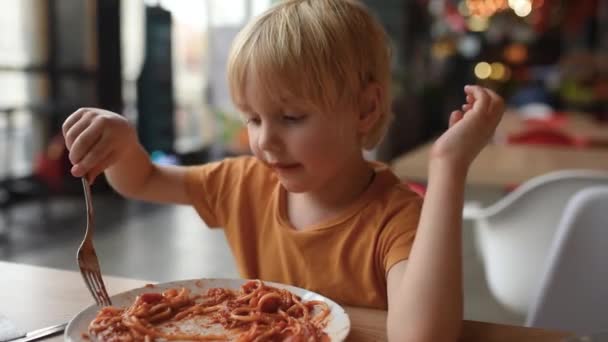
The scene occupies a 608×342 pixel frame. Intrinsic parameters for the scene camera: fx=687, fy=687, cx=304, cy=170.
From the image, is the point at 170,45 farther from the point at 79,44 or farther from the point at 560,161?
the point at 560,161

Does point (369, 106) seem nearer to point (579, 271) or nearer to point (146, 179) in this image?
point (146, 179)

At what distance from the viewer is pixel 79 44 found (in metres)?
5.26

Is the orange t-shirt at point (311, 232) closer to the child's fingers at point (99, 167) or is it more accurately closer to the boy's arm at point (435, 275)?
the boy's arm at point (435, 275)

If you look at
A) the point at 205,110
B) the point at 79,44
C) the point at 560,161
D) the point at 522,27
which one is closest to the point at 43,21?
the point at 79,44

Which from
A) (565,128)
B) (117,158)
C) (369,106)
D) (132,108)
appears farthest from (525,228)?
(132,108)

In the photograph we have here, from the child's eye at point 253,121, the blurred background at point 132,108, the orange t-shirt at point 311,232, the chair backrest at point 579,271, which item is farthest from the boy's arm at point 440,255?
the blurred background at point 132,108

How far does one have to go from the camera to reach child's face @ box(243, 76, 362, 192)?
90 centimetres

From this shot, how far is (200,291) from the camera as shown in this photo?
0.85 metres

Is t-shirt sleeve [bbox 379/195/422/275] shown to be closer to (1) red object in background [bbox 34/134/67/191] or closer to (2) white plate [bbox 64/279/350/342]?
(2) white plate [bbox 64/279/350/342]

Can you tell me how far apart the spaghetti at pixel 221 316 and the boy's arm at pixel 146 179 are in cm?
33

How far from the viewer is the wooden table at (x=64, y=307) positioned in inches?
29.8

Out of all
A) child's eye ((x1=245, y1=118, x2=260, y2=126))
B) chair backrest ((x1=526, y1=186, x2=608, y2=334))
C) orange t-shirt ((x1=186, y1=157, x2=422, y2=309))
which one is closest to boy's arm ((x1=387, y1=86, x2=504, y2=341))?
orange t-shirt ((x1=186, y1=157, x2=422, y2=309))

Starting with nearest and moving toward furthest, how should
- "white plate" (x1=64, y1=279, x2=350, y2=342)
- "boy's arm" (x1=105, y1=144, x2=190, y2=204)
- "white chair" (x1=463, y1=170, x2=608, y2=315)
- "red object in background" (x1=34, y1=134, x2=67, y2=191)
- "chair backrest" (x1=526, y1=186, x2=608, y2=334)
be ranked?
1. "white plate" (x1=64, y1=279, x2=350, y2=342)
2. "boy's arm" (x1=105, y1=144, x2=190, y2=204)
3. "chair backrest" (x1=526, y1=186, x2=608, y2=334)
4. "white chair" (x1=463, y1=170, x2=608, y2=315)
5. "red object in background" (x1=34, y1=134, x2=67, y2=191)

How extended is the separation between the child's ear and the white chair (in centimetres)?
87
